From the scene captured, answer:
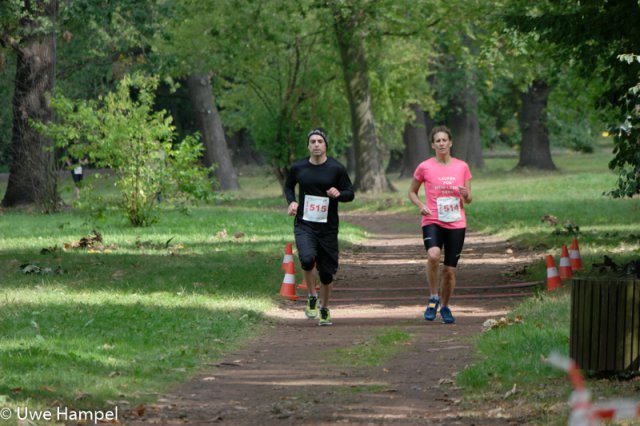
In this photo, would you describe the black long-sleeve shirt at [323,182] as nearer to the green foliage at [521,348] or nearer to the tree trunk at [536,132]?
the green foliage at [521,348]

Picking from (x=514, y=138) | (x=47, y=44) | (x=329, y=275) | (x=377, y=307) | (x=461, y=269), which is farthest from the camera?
(x=514, y=138)

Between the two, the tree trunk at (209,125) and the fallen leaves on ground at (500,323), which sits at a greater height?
the tree trunk at (209,125)

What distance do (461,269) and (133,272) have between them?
526 centimetres

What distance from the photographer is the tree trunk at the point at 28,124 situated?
33281 mm

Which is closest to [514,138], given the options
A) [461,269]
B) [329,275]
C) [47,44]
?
[47,44]

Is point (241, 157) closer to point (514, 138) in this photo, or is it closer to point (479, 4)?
point (514, 138)

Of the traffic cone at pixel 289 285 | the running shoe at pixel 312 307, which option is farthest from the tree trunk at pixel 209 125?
the running shoe at pixel 312 307

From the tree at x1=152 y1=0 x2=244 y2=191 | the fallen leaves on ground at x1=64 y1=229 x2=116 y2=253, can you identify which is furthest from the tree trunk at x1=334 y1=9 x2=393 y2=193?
the fallen leaves on ground at x1=64 y1=229 x2=116 y2=253

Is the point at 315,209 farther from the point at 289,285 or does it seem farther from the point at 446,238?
the point at 289,285

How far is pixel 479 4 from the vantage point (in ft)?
98.4

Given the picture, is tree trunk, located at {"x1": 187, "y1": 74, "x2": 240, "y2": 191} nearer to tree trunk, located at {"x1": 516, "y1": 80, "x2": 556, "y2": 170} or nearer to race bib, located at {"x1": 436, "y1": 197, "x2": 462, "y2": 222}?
tree trunk, located at {"x1": 516, "y1": 80, "x2": 556, "y2": 170}

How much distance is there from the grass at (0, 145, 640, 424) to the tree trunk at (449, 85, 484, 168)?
89.8 ft

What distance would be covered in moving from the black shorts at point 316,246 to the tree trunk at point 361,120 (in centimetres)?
2617

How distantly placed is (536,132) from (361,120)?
16.2 metres
